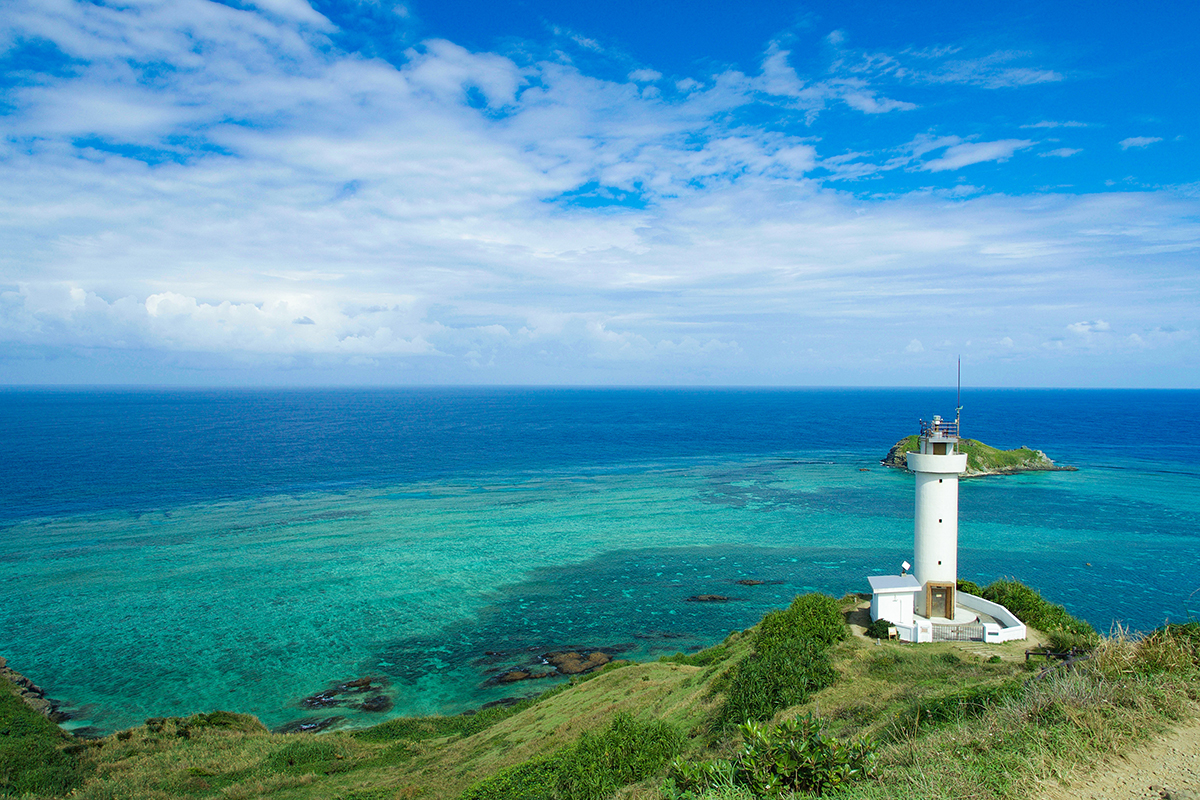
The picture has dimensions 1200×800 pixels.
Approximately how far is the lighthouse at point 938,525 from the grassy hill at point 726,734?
11.9ft

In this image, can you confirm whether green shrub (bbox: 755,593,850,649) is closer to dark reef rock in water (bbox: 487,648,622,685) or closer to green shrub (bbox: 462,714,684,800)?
green shrub (bbox: 462,714,684,800)

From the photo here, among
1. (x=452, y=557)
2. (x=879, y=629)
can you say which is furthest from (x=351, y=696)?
(x=879, y=629)

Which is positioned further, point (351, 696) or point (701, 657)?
point (701, 657)

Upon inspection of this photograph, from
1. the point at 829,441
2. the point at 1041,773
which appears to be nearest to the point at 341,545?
the point at 1041,773

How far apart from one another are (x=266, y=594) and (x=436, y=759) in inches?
1138

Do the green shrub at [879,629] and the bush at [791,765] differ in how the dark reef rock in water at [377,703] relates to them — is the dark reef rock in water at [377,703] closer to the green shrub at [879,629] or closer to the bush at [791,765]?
the green shrub at [879,629]

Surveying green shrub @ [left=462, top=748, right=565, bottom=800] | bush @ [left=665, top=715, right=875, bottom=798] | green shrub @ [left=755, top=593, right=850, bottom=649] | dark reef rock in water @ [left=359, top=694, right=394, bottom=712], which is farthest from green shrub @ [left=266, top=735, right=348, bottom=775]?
bush @ [left=665, top=715, right=875, bottom=798]

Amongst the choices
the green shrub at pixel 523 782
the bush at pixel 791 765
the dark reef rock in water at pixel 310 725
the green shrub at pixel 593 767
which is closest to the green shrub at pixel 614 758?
the green shrub at pixel 593 767

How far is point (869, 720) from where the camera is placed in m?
16.6

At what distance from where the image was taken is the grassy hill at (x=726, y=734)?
10.1 meters

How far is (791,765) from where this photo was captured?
10.1 m

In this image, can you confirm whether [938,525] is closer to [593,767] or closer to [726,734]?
[726,734]

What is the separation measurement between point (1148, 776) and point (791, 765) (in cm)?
519

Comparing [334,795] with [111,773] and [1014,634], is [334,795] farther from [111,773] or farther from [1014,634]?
[1014,634]
